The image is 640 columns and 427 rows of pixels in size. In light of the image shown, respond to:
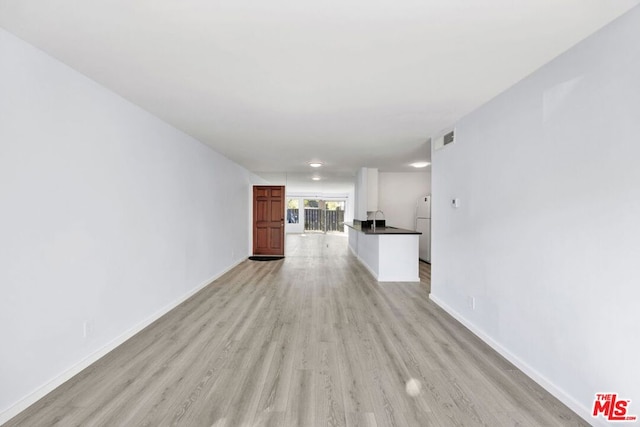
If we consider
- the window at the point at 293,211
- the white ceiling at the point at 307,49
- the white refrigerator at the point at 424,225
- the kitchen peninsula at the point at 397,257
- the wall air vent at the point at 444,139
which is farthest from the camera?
the window at the point at 293,211

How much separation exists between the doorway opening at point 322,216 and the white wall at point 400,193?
8.90 metres

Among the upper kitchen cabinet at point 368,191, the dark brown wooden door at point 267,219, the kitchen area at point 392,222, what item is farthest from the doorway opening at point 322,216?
the upper kitchen cabinet at point 368,191

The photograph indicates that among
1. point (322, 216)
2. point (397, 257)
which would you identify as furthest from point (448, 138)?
point (322, 216)

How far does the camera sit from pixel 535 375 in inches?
84.4

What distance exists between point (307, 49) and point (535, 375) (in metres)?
2.91

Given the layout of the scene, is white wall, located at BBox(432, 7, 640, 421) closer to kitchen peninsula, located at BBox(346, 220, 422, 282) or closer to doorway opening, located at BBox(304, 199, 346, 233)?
kitchen peninsula, located at BBox(346, 220, 422, 282)

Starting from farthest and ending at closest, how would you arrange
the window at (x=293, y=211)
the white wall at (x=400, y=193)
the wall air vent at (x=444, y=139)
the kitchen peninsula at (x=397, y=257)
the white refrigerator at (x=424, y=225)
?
the window at (x=293, y=211) < the white wall at (x=400, y=193) < the white refrigerator at (x=424, y=225) < the kitchen peninsula at (x=397, y=257) < the wall air vent at (x=444, y=139)

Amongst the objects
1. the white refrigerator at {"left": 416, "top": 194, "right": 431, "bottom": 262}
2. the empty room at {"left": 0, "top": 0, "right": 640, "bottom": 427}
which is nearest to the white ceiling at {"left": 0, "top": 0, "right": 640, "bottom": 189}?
the empty room at {"left": 0, "top": 0, "right": 640, "bottom": 427}

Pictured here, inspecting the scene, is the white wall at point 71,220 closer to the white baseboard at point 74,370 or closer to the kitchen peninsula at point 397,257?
the white baseboard at point 74,370

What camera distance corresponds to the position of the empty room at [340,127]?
1609mm

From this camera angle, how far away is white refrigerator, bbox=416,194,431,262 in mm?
7035

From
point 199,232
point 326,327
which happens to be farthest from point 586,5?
point 199,232

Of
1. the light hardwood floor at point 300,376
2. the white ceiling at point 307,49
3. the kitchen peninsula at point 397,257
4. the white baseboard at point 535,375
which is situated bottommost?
the light hardwood floor at point 300,376

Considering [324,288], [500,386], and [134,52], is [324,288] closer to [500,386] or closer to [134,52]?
[500,386]
